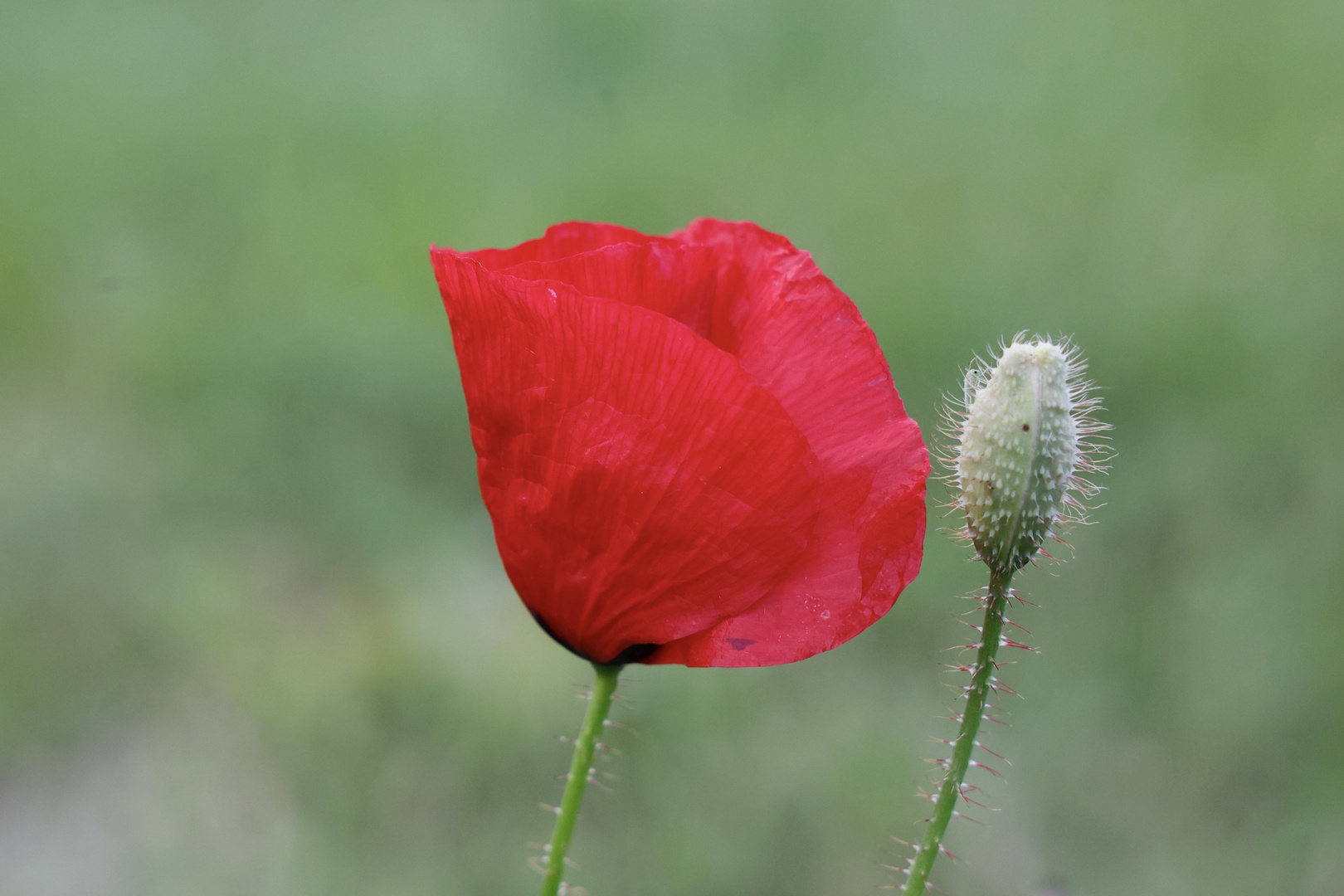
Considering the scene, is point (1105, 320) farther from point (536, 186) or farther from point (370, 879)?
point (370, 879)

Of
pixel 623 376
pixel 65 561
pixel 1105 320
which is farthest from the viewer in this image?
pixel 1105 320

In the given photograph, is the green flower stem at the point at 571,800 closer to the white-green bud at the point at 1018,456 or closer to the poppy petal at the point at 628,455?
the poppy petal at the point at 628,455

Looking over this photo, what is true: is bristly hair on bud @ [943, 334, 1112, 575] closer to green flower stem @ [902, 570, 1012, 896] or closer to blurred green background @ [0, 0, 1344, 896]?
green flower stem @ [902, 570, 1012, 896]

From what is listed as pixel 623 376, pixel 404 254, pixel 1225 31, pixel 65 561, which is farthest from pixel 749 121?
pixel 623 376

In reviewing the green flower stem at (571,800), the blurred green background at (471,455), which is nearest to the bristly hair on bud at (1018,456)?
the green flower stem at (571,800)

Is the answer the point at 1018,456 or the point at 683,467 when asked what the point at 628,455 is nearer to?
the point at 683,467

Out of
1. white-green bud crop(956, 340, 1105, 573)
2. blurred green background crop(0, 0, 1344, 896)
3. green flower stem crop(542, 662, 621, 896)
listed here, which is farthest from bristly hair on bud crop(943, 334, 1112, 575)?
blurred green background crop(0, 0, 1344, 896)
